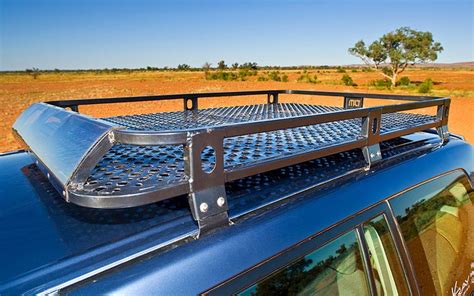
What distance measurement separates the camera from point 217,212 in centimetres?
96

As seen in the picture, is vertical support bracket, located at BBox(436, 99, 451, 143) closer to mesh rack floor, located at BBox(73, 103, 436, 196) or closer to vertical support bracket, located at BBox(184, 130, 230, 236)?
mesh rack floor, located at BBox(73, 103, 436, 196)

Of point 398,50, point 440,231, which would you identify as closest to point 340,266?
point 440,231

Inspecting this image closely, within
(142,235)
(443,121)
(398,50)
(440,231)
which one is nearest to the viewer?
(142,235)

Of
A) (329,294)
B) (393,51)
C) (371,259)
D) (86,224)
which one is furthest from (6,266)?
(393,51)

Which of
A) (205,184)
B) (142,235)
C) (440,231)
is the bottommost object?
(440,231)

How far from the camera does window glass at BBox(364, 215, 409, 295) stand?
52.5 inches

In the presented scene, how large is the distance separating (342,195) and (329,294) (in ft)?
1.16

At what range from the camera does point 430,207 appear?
174 cm

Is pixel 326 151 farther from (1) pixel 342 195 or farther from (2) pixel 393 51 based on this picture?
(2) pixel 393 51

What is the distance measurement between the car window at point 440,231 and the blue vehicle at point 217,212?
13 mm

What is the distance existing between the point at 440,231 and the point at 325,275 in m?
1.11

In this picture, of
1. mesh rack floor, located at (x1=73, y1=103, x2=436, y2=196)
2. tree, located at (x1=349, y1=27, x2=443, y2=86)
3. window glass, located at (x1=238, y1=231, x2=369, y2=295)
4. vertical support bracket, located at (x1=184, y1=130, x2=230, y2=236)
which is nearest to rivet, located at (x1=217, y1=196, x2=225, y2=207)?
vertical support bracket, located at (x1=184, y1=130, x2=230, y2=236)

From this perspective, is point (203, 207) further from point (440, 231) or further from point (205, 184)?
point (440, 231)

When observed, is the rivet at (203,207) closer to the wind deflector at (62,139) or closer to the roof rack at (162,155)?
the roof rack at (162,155)
